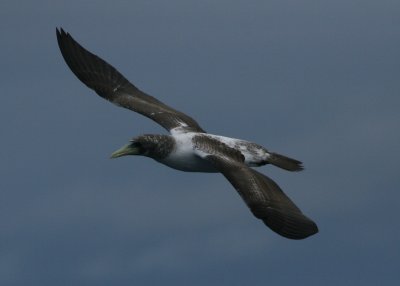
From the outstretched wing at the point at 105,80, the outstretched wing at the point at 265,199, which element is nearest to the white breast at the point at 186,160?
the outstretched wing at the point at 265,199

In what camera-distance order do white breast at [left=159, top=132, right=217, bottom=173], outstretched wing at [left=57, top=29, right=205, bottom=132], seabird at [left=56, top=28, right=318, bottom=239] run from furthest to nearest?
outstretched wing at [left=57, top=29, right=205, bottom=132] → white breast at [left=159, top=132, right=217, bottom=173] → seabird at [left=56, top=28, right=318, bottom=239]

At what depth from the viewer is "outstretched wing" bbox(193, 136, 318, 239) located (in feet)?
80.4

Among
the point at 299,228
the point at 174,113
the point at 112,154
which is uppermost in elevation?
the point at 174,113

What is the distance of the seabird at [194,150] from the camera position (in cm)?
2517

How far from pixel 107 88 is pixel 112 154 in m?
4.86

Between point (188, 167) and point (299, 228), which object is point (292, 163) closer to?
point (188, 167)

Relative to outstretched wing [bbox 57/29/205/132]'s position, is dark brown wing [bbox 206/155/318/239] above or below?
below

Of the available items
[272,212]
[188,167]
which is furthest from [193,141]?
[272,212]

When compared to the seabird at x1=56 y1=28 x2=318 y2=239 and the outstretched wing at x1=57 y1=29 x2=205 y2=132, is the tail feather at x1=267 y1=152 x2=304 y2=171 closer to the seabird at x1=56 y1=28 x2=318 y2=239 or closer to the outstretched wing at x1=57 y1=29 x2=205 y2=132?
the seabird at x1=56 y1=28 x2=318 y2=239

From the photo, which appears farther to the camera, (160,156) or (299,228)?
(160,156)

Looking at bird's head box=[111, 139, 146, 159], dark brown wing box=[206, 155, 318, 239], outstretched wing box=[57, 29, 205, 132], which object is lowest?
dark brown wing box=[206, 155, 318, 239]

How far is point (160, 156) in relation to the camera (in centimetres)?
2894

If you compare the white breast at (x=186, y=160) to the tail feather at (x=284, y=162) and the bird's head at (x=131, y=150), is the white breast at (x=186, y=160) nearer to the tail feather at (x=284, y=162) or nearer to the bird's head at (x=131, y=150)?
the bird's head at (x=131, y=150)

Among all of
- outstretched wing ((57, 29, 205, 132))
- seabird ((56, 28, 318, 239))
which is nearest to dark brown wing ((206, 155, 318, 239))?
seabird ((56, 28, 318, 239))
